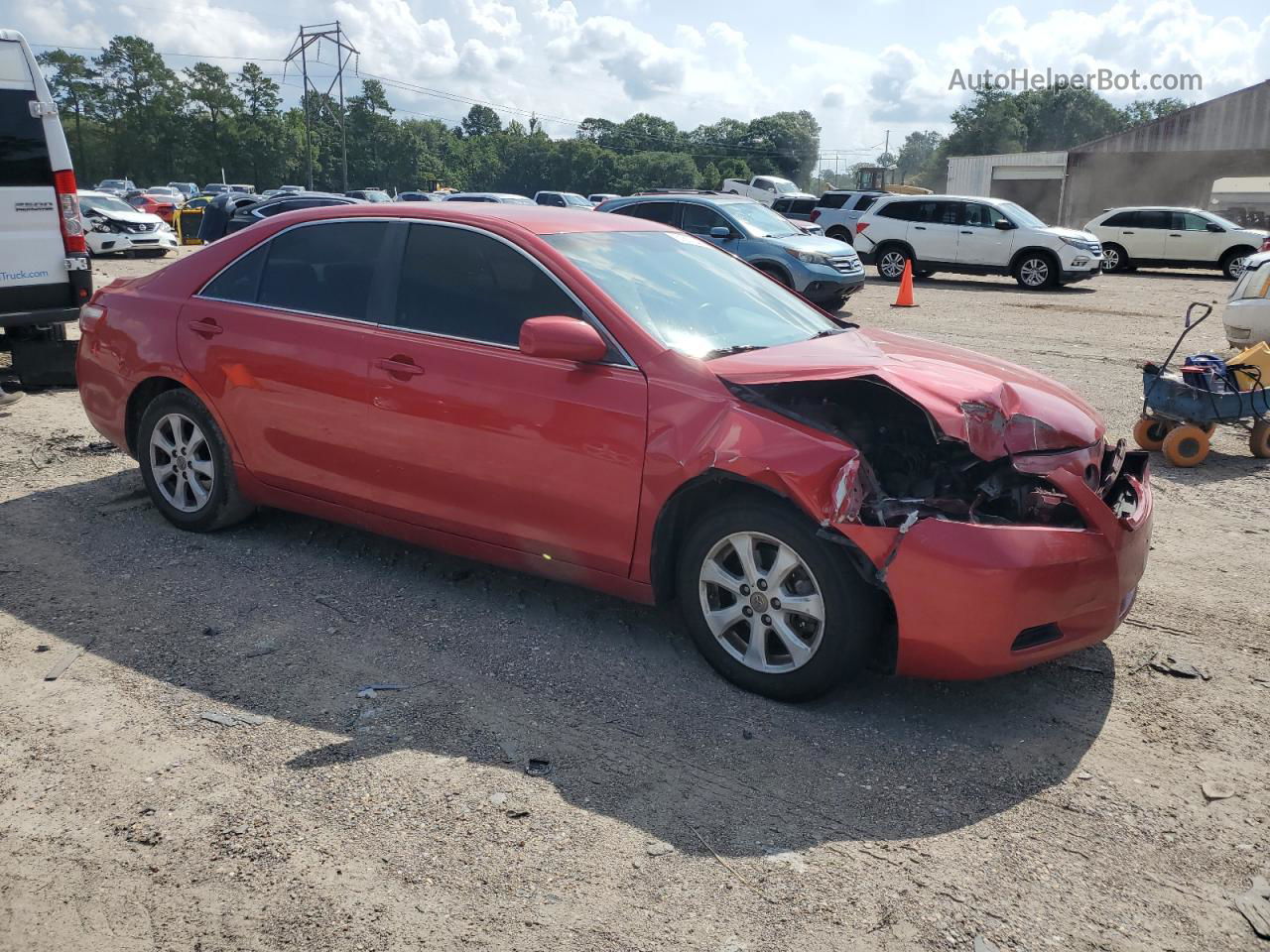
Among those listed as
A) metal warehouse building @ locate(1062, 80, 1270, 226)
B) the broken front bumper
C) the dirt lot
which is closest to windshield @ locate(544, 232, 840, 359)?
the broken front bumper

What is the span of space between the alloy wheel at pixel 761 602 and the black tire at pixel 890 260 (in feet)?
66.0

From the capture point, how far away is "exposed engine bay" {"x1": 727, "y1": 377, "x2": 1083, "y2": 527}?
11.6ft

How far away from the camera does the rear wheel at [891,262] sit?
22562 millimetres

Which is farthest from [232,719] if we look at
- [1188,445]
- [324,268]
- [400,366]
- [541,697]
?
[1188,445]

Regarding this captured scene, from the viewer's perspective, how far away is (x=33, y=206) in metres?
8.26

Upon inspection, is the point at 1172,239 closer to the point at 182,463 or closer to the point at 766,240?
the point at 766,240

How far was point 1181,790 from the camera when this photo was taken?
3215mm

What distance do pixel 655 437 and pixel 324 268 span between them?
6.64ft

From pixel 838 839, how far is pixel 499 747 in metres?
1.13

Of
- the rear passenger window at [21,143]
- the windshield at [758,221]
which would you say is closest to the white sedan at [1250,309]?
the windshield at [758,221]

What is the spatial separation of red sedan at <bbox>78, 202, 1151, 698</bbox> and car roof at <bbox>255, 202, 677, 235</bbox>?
27mm

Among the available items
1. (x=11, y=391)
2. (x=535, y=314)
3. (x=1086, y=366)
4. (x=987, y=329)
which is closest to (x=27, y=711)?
(x=535, y=314)

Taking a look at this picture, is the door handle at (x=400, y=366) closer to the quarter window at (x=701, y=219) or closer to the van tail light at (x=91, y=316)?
the van tail light at (x=91, y=316)

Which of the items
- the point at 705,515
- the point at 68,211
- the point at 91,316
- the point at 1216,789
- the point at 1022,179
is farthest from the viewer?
the point at 1022,179
